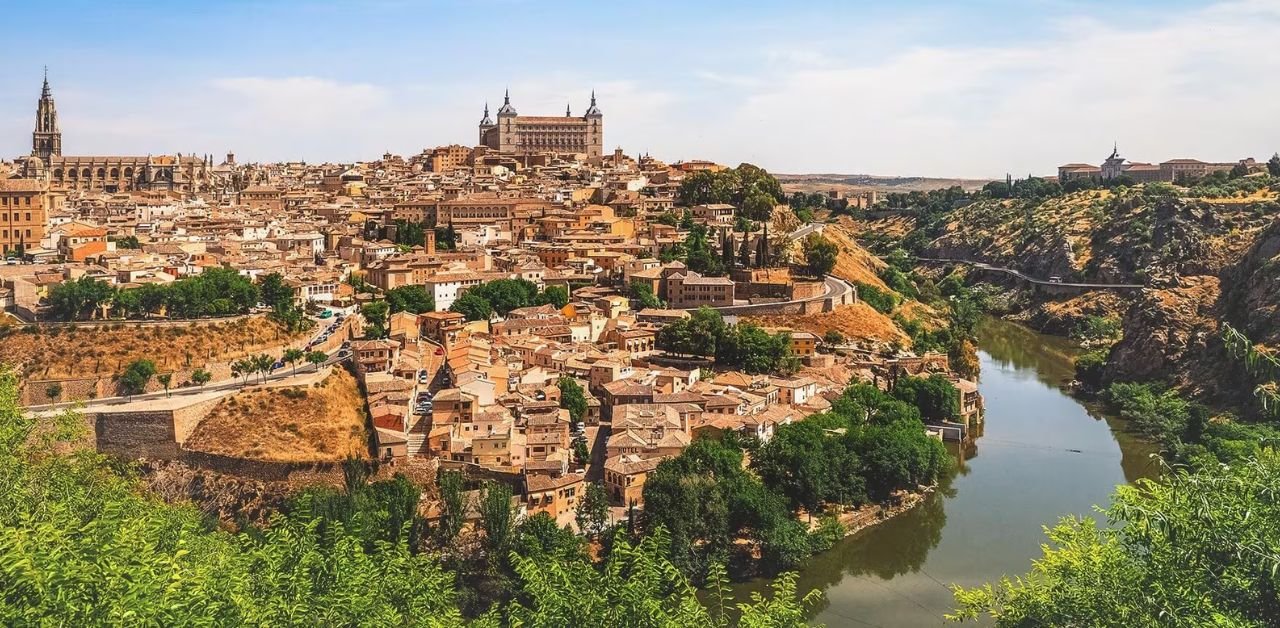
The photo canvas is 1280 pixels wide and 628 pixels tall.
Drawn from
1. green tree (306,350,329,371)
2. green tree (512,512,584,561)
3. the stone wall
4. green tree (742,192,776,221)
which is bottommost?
green tree (512,512,584,561)

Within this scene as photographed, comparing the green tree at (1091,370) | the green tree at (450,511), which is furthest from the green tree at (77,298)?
the green tree at (1091,370)

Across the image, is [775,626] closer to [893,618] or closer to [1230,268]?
[893,618]

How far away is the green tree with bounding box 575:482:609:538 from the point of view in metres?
14.2

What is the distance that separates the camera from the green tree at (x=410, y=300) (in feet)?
74.7

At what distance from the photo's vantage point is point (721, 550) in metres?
13.8

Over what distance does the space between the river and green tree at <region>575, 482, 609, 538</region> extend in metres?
2.00

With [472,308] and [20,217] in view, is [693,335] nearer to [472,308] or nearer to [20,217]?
[472,308]

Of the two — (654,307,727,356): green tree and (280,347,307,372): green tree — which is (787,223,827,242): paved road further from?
(280,347,307,372): green tree

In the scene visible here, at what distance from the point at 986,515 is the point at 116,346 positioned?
14.7 metres

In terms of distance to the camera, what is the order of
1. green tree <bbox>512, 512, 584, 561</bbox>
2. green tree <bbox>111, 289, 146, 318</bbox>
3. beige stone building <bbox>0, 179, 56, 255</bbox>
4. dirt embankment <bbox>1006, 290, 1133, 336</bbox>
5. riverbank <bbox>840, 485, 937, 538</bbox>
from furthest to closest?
dirt embankment <bbox>1006, 290, 1133, 336</bbox> < beige stone building <bbox>0, 179, 56, 255</bbox> < green tree <bbox>111, 289, 146, 318</bbox> < riverbank <bbox>840, 485, 937, 538</bbox> < green tree <bbox>512, 512, 584, 561</bbox>

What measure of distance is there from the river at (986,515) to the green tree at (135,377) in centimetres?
1051

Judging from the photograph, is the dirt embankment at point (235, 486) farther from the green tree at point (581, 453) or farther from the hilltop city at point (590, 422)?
the green tree at point (581, 453)

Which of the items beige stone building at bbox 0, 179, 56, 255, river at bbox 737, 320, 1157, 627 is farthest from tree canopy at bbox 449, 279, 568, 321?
beige stone building at bbox 0, 179, 56, 255

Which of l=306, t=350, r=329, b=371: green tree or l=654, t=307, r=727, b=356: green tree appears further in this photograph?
l=654, t=307, r=727, b=356: green tree
